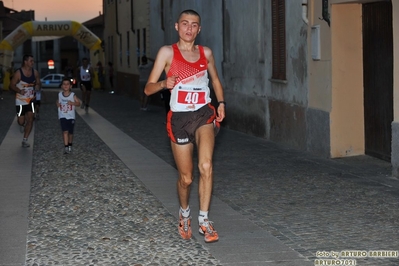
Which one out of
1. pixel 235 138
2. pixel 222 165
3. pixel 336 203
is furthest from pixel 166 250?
pixel 235 138

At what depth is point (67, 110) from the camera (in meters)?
14.7

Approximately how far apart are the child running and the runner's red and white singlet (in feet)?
25.2

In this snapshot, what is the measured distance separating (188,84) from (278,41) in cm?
964

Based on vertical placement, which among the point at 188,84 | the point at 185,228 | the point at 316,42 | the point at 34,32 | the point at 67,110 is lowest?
the point at 185,228

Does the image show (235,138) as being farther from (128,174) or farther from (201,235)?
(201,235)

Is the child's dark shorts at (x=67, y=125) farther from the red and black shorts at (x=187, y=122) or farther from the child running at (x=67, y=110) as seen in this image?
the red and black shorts at (x=187, y=122)

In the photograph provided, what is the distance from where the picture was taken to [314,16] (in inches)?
544

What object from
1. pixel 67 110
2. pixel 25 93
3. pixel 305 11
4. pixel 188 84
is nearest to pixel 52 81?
pixel 25 93

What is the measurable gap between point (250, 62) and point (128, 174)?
7.34 metres

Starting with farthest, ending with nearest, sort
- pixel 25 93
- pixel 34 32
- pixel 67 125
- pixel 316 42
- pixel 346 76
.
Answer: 1. pixel 34 32
2. pixel 25 93
3. pixel 67 125
4. pixel 316 42
5. pixel 346 76

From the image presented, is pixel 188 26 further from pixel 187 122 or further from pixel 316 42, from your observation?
pixel 316 42

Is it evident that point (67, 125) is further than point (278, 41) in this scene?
No

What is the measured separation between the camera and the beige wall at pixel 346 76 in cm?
1294

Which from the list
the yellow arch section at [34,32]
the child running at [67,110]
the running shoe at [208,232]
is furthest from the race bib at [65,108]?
the yellow arch section at [34,32]
